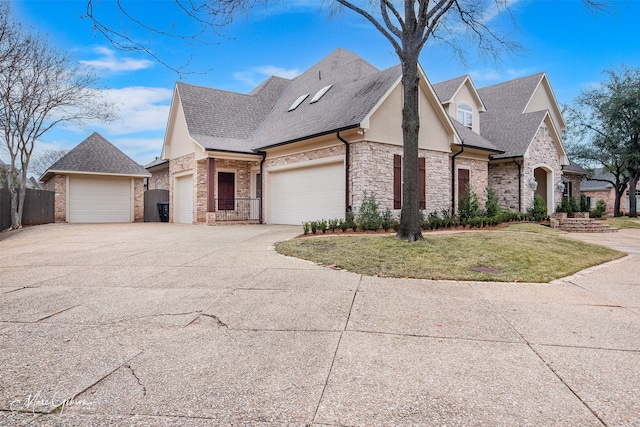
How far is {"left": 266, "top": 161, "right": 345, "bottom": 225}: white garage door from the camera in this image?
553 inches

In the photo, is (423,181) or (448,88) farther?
(448,88)

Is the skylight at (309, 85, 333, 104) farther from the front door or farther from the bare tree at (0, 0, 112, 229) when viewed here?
the bare tree at (0, 0, 112, 229)

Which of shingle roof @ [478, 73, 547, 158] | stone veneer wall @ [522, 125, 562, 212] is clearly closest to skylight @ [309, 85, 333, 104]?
shingle roof @ [478, 73, 547, 158]

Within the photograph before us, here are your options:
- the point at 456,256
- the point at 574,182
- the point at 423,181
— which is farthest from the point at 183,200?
the point at 574,182

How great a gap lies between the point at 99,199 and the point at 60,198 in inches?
72.2

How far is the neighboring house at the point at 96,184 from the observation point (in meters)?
20.3

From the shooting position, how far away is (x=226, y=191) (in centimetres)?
1745

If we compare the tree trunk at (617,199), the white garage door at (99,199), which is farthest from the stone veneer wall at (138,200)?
the tree trunk at (617,199)

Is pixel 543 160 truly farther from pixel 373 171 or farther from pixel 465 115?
pixel 373 171

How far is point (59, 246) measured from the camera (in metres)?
9.69

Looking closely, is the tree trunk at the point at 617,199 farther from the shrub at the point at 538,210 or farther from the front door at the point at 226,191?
the front door at the point at 226,191

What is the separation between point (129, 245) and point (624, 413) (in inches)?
395

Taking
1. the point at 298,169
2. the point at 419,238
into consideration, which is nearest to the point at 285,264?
the point at 419,238

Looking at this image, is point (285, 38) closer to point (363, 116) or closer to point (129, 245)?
point (363, 116)
